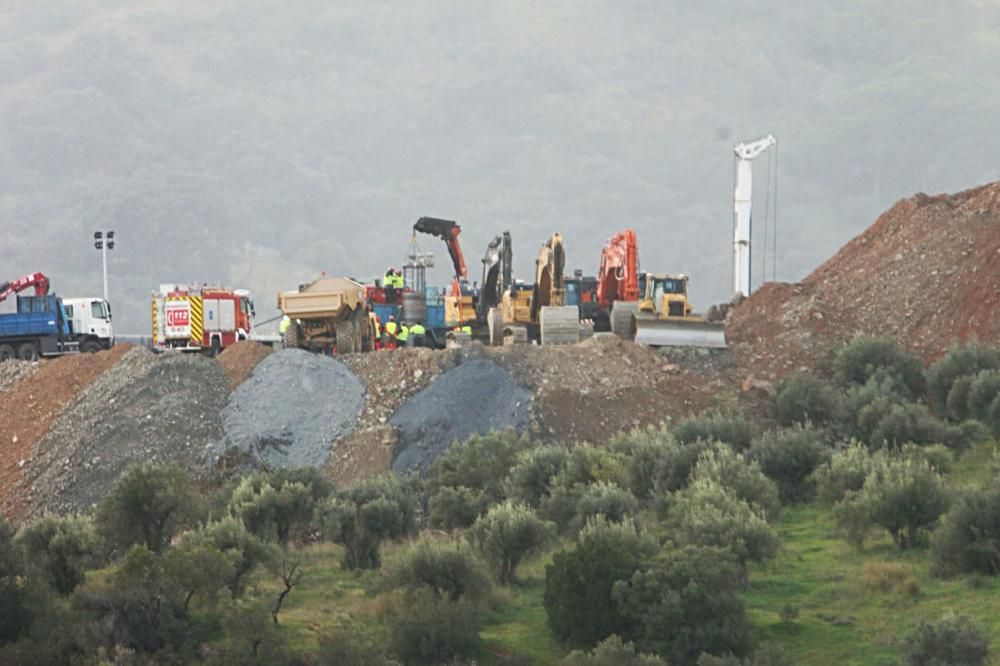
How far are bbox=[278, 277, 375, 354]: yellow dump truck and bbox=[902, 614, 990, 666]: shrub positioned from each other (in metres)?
32.4

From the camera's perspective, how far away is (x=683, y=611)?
19.5m

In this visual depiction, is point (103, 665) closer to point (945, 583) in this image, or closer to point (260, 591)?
point (260, 591)

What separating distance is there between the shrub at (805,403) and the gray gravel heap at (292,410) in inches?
379

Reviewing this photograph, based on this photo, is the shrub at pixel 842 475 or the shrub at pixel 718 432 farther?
the shrub at pixel 718 432

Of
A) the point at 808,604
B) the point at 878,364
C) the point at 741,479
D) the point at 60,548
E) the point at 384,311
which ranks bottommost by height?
the point at 808,604

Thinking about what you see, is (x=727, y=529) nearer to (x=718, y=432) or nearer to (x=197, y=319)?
(x=718, y=432)

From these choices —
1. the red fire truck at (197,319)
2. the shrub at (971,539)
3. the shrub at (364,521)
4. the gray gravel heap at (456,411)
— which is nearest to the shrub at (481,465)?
the shrub at (364,521)

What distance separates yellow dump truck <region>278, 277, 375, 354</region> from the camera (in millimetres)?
49656

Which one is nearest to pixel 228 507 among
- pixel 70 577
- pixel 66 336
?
pixel 70 577

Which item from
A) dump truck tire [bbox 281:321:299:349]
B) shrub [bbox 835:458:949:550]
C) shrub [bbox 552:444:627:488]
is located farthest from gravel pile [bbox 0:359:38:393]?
shrub [bbox 835:458:949:550]

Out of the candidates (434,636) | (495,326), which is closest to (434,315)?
(495,326)

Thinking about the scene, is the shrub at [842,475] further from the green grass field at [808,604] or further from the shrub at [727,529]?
the shrub at [727,529]

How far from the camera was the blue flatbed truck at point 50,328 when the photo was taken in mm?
58750

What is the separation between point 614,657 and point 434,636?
252 cm
